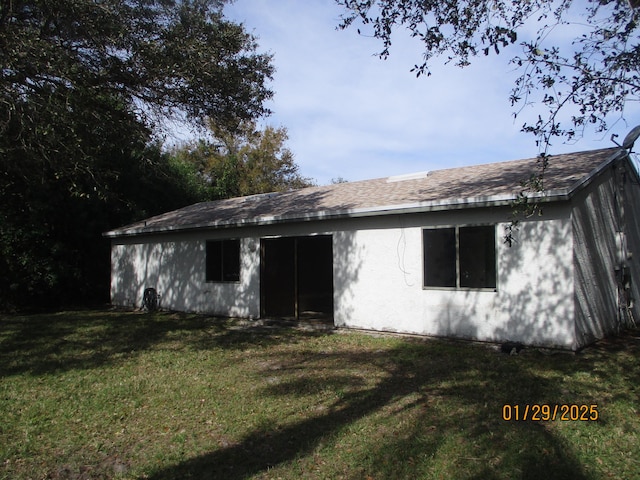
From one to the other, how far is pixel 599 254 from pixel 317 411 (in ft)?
20.5

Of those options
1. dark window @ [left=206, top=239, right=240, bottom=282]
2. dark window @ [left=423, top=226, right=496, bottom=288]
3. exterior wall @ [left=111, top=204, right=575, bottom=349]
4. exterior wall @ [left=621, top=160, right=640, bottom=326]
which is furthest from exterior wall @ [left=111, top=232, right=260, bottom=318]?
exterior wall @ [left=621, top=160, right=640, bottom=326]

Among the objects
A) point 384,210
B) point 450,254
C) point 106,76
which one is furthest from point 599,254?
point 106,76

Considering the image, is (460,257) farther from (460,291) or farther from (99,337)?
(99,337)

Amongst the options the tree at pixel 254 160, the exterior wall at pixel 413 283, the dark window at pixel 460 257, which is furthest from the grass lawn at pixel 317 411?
the tree at pixel 254 160

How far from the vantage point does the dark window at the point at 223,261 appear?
12.6 metres

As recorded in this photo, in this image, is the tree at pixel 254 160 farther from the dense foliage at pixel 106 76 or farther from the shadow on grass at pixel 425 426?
the shadow on grass at pixel 425 426

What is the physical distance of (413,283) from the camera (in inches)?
368

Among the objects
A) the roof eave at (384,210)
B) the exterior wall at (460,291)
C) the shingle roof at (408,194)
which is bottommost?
the exterior wall at (460,291)

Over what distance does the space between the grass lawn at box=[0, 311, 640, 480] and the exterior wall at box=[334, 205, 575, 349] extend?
52 centimetres

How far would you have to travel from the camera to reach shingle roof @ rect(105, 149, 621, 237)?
836 centimetres

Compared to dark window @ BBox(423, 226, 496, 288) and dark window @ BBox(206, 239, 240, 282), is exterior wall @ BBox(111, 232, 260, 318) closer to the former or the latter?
dark window @ BBox(206, 239, 240, 282)

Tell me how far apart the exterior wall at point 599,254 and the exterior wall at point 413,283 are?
386 mm

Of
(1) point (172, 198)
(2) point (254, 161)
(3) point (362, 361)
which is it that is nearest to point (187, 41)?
(3) point (362, 361)
